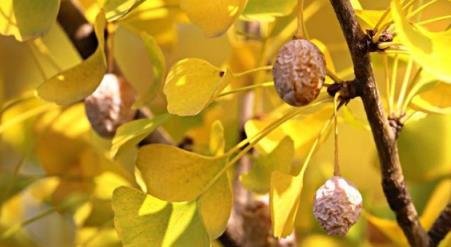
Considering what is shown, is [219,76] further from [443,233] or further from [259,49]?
[259,49]

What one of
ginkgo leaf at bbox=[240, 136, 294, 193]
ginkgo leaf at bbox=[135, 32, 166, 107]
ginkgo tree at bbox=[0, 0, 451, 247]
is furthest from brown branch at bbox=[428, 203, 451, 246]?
ginkgo leaf at bbox=[135, 32, 166, 107]

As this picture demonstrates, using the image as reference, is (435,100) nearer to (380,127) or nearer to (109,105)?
(380,127)

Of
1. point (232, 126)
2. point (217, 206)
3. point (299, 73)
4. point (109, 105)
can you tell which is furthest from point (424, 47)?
point (232, 126)

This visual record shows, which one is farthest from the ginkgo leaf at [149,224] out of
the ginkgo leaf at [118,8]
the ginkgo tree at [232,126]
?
the ginkgo leaf at [118,8]

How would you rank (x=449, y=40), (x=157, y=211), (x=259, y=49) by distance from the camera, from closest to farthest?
1. (x=449, y=40)
2. (x=157, y=211)
3. (x=259, y=49)

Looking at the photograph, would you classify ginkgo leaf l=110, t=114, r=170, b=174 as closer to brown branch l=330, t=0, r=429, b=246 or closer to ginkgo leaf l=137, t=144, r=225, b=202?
ginkgo leaf l=137, t=144, r=225, b=202

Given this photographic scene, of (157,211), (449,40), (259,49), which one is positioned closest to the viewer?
(449,40)

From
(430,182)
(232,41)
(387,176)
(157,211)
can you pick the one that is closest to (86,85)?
(157,211)
